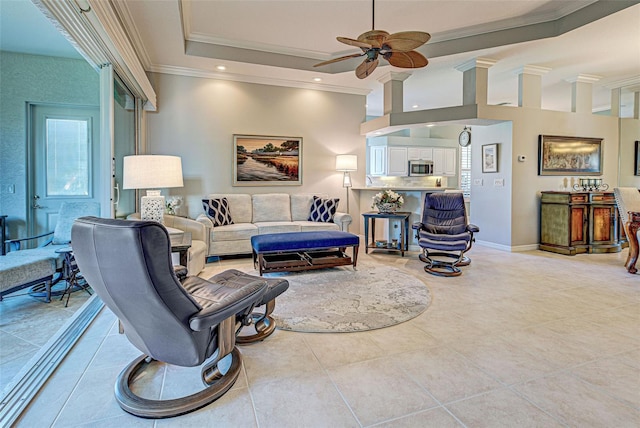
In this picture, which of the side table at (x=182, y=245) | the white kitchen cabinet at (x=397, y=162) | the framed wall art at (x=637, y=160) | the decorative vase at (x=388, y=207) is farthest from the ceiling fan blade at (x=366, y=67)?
the framed wall art at (x=637, y=160)

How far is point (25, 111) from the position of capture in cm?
388

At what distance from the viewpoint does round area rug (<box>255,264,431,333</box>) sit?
2.68 meters

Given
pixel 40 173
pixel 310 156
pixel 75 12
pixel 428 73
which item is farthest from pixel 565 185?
pixel 40 173

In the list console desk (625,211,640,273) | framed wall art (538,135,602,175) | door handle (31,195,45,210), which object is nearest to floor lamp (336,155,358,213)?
framed wall art (538,135,602,175)

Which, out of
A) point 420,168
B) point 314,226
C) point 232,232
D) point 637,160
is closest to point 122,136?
point 232,232

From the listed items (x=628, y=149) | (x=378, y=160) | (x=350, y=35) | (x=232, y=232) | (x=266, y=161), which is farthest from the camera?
(x=378, y=160)

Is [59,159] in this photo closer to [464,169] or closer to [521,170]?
[521,170]

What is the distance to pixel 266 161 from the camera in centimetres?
589

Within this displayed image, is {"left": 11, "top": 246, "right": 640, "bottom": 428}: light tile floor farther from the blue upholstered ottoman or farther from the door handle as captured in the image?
the door handle

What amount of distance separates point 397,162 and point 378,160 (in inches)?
20.3

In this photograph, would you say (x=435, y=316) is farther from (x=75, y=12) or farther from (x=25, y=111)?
(x=25, y=111)

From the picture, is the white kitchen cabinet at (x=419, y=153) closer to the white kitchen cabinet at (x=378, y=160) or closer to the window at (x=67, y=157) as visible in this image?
the white kitchen cabinet at (x=378, y=160)

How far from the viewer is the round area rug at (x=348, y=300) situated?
2680mm

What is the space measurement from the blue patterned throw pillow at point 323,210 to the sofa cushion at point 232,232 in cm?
106
